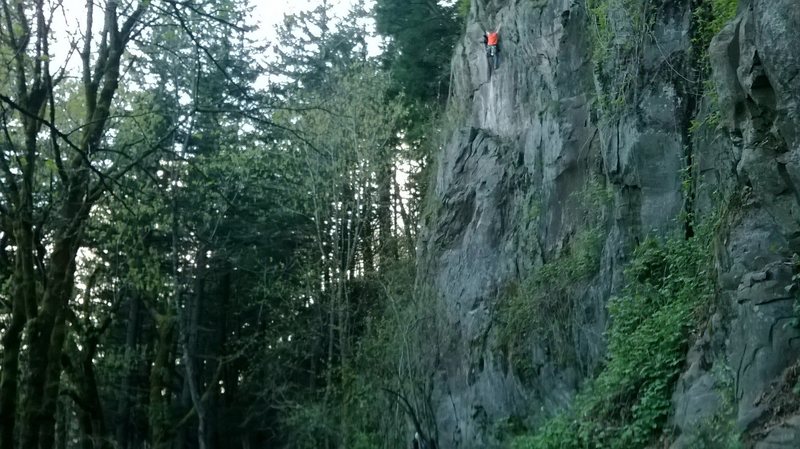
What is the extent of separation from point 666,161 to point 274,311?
17.9 m

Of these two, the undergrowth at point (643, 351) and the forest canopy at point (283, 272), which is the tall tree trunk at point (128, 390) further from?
the undergrowth at point (643, 351)

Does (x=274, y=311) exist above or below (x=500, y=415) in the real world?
above

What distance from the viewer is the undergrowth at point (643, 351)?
11.1 metres

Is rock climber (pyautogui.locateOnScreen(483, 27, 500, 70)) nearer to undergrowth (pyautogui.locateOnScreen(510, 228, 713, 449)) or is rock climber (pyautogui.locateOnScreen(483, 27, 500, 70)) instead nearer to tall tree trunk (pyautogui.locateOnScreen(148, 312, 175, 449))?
undergrowth (pyautogui.locateOnScreen(510, 228, 713, 449))

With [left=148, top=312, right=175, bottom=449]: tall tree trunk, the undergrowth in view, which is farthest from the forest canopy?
the undergrowth

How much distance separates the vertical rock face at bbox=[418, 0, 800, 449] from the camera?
926 centimetres

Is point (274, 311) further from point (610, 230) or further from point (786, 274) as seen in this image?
point (786, 274)

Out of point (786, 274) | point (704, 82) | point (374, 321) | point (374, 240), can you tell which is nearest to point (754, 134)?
point (786, 274)

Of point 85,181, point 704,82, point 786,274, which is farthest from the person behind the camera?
point 704,82

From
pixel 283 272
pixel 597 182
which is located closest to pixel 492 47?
pixel 597 182

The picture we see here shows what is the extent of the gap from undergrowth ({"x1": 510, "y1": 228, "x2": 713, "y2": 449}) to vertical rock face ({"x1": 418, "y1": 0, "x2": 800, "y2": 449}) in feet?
1.61

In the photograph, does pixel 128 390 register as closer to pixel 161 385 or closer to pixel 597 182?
pixel 161 385

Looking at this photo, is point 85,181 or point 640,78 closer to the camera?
point 85,181

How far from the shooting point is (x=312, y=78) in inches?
1164
